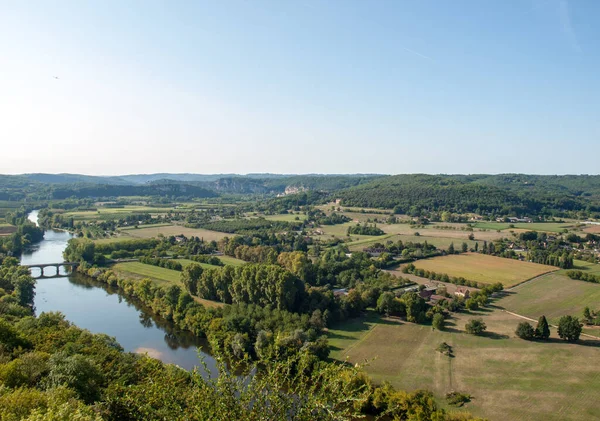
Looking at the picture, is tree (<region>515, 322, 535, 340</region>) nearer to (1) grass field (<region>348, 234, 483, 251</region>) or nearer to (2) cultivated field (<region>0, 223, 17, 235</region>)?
(1) grass field (<region>348, 234, 483, 251</region>)

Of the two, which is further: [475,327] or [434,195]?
[434,195]

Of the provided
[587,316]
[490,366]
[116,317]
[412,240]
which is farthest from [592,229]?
[116,317]

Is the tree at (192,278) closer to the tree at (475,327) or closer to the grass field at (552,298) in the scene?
the tree at (475,327)

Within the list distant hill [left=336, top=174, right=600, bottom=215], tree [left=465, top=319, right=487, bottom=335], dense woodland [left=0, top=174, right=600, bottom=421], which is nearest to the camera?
dense woodland [left=0, top=174, right=600, bottom=421]

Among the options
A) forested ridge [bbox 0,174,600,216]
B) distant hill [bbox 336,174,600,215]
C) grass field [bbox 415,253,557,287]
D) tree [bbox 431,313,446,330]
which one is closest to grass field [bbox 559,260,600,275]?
grass field [bbox 415,253,557,287]

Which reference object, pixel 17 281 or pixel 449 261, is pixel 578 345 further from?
pixel 17 281

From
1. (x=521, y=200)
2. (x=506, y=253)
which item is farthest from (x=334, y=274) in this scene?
(x=521, y=200)

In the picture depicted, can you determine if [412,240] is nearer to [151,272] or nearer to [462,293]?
[462,293]
